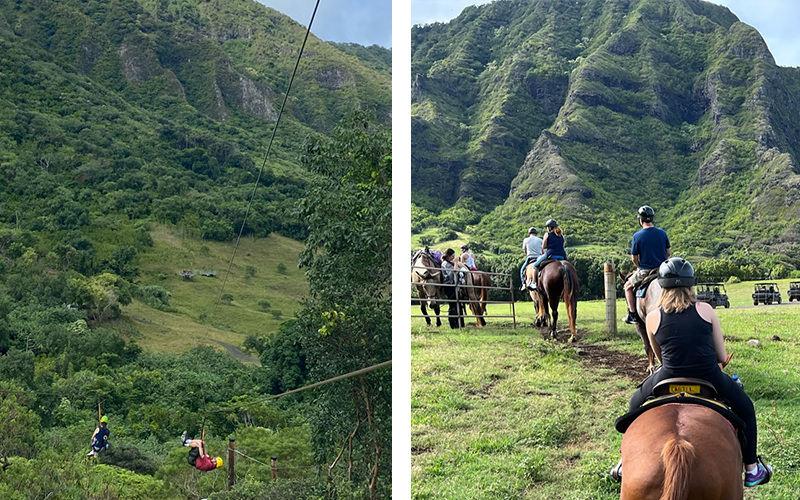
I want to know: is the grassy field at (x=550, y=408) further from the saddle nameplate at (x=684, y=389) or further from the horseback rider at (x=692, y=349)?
the saddle nameplate at (x=684, y=389)

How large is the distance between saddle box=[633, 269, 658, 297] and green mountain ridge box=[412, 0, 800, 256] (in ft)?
9.07

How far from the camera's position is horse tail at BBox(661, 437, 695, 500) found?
1.76m

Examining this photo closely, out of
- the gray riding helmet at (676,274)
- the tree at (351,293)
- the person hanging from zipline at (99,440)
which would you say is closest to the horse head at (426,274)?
the tree at (351,293)

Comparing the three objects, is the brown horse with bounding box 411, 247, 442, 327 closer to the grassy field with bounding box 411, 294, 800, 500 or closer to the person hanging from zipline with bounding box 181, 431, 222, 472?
the grassy field with bounding box 411, 294, 800, 500

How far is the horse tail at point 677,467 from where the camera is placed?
176cm

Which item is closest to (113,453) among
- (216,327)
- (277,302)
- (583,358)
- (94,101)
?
(216,327)

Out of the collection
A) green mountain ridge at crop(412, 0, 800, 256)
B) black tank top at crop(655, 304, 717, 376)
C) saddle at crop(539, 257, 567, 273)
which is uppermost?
green mountain ridge at crop(412, 0, 800, 256)

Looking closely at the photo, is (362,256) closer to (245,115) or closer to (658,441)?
(658,441)

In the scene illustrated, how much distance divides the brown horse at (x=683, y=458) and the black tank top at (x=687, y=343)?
0.16 meters

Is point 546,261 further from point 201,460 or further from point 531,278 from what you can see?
point 201,460

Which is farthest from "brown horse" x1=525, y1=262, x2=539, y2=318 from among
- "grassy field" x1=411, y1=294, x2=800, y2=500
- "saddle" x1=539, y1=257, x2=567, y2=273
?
"grassy field" x1=411, y1=294, x2=800, y2=500

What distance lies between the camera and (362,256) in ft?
22.8

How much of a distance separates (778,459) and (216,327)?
30.2 ft

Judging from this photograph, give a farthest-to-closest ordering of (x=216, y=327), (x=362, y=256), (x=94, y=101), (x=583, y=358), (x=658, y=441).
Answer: (x=94, y=101) < (x=216, y=327) < (x=362, y=256) < (x=583, y=358) < (x=658, y=441)
